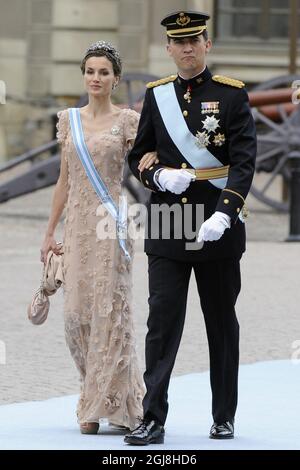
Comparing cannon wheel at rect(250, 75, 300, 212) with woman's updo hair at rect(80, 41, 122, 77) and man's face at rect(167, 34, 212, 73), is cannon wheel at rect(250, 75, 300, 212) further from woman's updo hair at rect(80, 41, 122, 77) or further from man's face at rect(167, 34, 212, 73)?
man's face at rect(167, 34, 212, 73)

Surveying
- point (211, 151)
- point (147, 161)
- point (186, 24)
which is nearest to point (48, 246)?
point (147, 161)

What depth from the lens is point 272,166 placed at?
57.7 ft

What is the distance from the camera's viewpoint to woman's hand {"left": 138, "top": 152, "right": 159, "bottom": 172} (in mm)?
5992

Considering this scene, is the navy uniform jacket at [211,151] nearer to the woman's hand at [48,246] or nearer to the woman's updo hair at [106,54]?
the woman's updo hair at [106,54]

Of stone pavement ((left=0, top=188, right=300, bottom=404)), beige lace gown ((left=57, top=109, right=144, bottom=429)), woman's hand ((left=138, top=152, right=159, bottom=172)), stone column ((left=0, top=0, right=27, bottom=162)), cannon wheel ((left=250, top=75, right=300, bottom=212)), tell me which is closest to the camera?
woman's hand ((left=138, top=152, right=159, bottom=172))

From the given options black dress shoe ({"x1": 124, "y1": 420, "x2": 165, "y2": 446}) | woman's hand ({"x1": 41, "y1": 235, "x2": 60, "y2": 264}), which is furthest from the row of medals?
black dress shoe ({"x1": 124, "y1": 420, "x2": 165, "y2": 446})

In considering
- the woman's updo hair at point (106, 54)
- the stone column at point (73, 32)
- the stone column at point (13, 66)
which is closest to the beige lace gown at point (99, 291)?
the woman's updo hair at point (106, 54)

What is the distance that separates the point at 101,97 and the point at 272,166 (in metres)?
11.3

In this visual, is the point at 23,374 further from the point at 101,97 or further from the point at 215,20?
the point at 215,20

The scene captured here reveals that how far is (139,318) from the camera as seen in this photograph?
9984 millimetres

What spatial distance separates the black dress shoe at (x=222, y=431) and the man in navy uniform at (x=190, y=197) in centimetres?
21

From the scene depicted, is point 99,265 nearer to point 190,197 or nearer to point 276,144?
point 190,197

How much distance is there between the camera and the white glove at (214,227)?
5.69 meters

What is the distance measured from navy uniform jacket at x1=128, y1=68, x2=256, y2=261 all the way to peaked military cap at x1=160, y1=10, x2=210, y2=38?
6.4 inches
